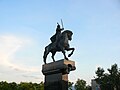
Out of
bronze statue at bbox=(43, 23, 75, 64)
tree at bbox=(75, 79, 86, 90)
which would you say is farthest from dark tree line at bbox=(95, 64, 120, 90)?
bronze statue at bbox=(43, 23, 75, 64)

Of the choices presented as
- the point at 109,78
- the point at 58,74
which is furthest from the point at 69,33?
the point at 109,78

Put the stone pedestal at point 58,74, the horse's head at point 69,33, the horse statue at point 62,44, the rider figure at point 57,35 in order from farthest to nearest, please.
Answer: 1. the rider figure at point 57,35
2. the horse's head at point 69,33
3. the horse statue at point 62,44
4. the stone pedestal at point 58,74

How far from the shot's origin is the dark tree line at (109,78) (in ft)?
223

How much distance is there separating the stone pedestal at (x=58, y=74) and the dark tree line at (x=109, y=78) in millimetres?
52414

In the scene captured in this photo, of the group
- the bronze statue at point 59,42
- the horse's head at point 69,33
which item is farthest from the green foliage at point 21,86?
the horse's head at point 69,33

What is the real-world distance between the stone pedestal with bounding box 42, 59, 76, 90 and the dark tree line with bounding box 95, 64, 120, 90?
52.4 metres

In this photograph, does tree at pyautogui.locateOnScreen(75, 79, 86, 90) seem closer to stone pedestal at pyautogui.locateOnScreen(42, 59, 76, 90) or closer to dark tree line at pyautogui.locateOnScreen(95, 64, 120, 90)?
dark tree line at pyautogui.locateOnScreen(95, 64, 120, 90)

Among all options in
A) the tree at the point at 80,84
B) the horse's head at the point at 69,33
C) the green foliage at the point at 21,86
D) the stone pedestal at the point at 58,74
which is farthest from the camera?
the tree at the point at 80,84

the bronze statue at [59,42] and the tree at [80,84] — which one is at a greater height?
the tree at [80,84]

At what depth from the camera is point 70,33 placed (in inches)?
680

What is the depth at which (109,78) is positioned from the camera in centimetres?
6925

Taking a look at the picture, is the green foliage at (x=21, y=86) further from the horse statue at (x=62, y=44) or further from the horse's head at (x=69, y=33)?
the horse's head at (x=69, y=33)

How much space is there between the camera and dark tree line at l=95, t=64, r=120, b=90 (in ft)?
223

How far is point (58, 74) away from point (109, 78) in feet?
180
